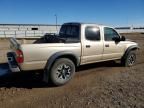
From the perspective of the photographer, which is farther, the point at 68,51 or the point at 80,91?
the point at 68,51

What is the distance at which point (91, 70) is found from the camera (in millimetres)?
8445

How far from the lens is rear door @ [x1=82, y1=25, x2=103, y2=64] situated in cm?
713

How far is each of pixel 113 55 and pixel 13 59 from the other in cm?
393

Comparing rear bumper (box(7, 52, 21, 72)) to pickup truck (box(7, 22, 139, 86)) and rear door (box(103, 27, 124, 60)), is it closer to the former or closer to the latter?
pickup truck (box(7, 22, 139, 86))

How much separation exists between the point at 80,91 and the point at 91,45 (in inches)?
75.2

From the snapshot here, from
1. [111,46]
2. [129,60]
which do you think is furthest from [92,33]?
[129,60]

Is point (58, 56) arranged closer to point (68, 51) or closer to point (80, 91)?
point (68, 51)

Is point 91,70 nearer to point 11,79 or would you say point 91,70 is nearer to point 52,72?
point 52,72

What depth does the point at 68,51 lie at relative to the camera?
6.56 meters

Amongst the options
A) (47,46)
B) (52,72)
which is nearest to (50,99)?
(52,72)

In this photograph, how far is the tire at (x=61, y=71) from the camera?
20.7 feet

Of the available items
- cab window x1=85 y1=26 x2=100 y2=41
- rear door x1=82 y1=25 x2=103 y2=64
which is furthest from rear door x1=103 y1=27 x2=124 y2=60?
cab window x1=85 y1=26 x2=100 y2=41

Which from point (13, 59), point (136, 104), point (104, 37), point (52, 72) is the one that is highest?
point (104, 37)

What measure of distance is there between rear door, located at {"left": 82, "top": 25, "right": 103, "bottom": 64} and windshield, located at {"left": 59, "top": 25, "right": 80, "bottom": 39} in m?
0.28
